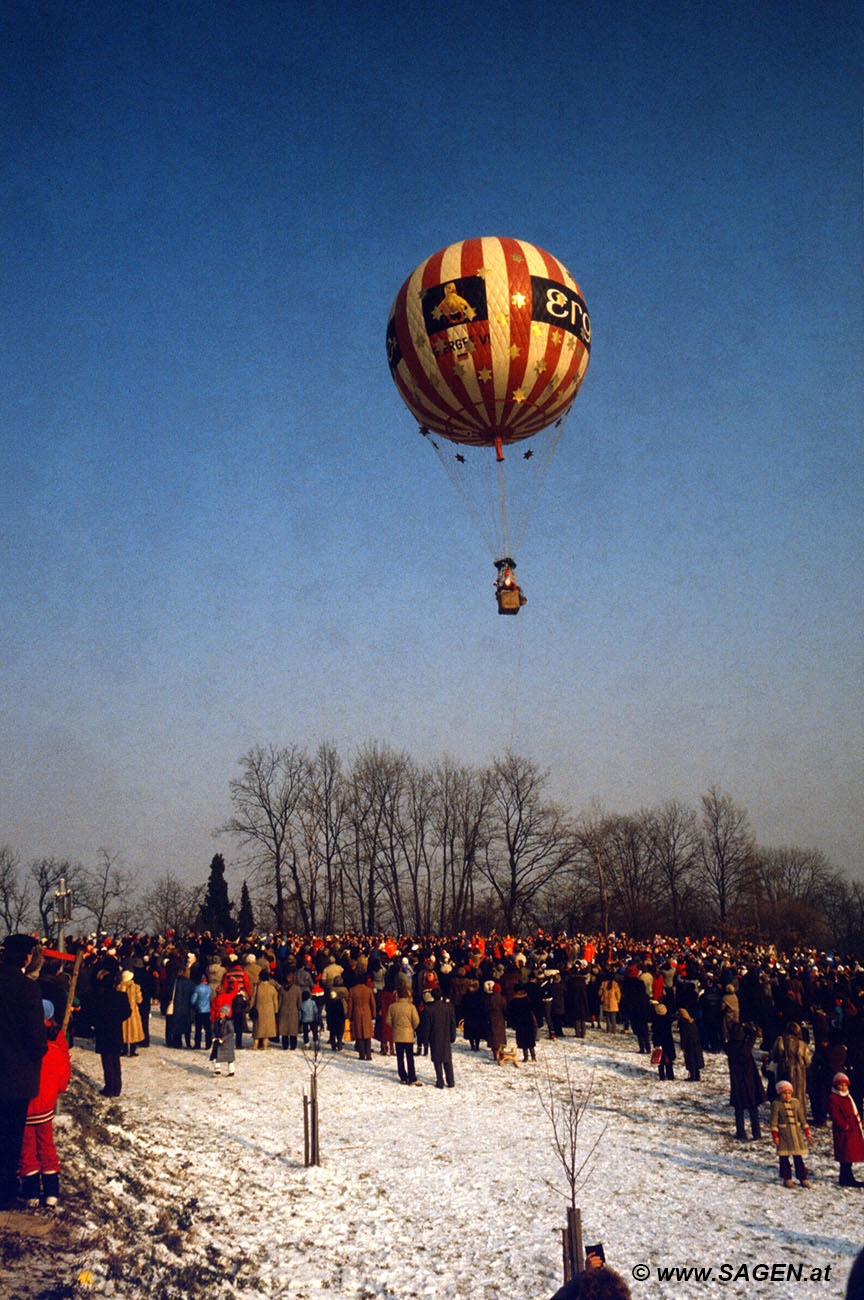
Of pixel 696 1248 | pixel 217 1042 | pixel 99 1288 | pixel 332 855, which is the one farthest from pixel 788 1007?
pixel 332 855

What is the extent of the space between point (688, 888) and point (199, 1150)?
6581cm

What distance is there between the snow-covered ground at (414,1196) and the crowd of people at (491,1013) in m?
0.73

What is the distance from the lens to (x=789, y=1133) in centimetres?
1042

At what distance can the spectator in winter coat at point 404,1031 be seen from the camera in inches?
577

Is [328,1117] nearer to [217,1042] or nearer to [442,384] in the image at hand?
[217,1042]

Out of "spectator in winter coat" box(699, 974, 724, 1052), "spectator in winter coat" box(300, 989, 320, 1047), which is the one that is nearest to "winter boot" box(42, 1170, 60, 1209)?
"spectator in winter coat" box(300, 989, 320, 1047)

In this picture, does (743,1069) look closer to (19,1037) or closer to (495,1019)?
(495,1019)

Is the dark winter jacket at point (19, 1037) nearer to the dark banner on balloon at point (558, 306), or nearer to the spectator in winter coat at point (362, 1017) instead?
the spectator in winter coat at point (362, 1017)

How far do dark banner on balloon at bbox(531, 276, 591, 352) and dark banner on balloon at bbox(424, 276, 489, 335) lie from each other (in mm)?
1132

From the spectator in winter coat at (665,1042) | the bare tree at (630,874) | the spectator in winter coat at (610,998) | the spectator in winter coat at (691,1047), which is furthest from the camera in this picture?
the bare tree at (630,874)

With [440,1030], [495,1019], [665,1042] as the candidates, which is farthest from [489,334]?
[665,1042]

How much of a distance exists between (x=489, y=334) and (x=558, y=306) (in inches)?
70.4

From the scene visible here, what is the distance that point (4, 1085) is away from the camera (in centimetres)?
711

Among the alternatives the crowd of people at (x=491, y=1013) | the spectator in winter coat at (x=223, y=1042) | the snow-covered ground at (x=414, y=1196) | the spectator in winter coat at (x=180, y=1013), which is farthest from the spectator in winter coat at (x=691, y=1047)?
the spectator in winter coat at (x=180, y=1013)
